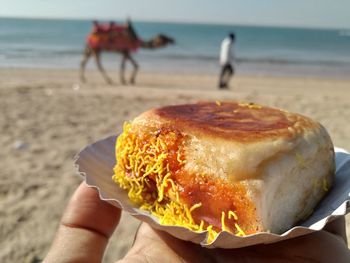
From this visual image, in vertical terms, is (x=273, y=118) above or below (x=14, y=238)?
above

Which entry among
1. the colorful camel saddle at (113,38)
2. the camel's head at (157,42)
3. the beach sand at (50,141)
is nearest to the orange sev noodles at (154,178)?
the beach sand at (50,141)

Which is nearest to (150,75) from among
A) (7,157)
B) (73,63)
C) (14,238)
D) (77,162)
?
(73,63)

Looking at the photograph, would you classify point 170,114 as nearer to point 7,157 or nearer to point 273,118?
point 273,118

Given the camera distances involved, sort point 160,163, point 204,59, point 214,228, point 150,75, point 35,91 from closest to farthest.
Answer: point 214,228 → point 160,163 → point 35,91 → point 150,75 → point 204,59

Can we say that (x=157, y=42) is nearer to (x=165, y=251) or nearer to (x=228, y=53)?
(x=228, y=53)

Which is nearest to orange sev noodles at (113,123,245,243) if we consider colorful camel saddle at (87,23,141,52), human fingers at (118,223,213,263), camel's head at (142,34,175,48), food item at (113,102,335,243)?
food item at (113,102,335,243)

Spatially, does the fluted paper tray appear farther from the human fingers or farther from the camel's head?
Answer: the camel's head
